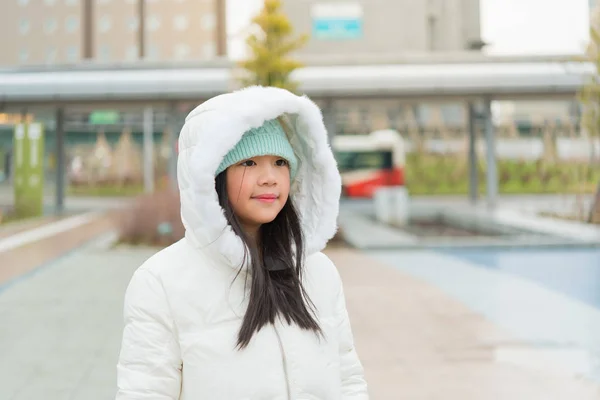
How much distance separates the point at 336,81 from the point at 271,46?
5541 millimetres

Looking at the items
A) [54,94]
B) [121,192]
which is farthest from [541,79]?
[121,192]

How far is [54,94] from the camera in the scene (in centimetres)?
1895

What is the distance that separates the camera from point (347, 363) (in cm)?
198

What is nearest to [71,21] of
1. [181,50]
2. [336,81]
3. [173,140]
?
[181,50]

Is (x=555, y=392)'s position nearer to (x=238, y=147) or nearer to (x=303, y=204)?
(x=303, y=204)

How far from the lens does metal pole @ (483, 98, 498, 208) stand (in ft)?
64.2

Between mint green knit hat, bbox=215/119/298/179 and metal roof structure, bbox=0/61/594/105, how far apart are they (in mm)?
16436

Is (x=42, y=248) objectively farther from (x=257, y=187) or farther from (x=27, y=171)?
(x=257, y=187)

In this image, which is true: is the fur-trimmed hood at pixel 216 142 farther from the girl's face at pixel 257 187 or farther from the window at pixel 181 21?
the window at pixel 181 21

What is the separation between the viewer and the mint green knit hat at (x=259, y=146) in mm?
1751

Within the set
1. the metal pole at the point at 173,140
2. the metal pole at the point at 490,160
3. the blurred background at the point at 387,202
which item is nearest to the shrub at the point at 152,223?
the blurred background at the point at 387,202

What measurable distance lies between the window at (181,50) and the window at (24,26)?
49.9 feet

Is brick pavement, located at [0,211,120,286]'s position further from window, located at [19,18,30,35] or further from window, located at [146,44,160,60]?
window, located at [19,18,30,35]

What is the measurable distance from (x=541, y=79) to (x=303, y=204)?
18061 mm
